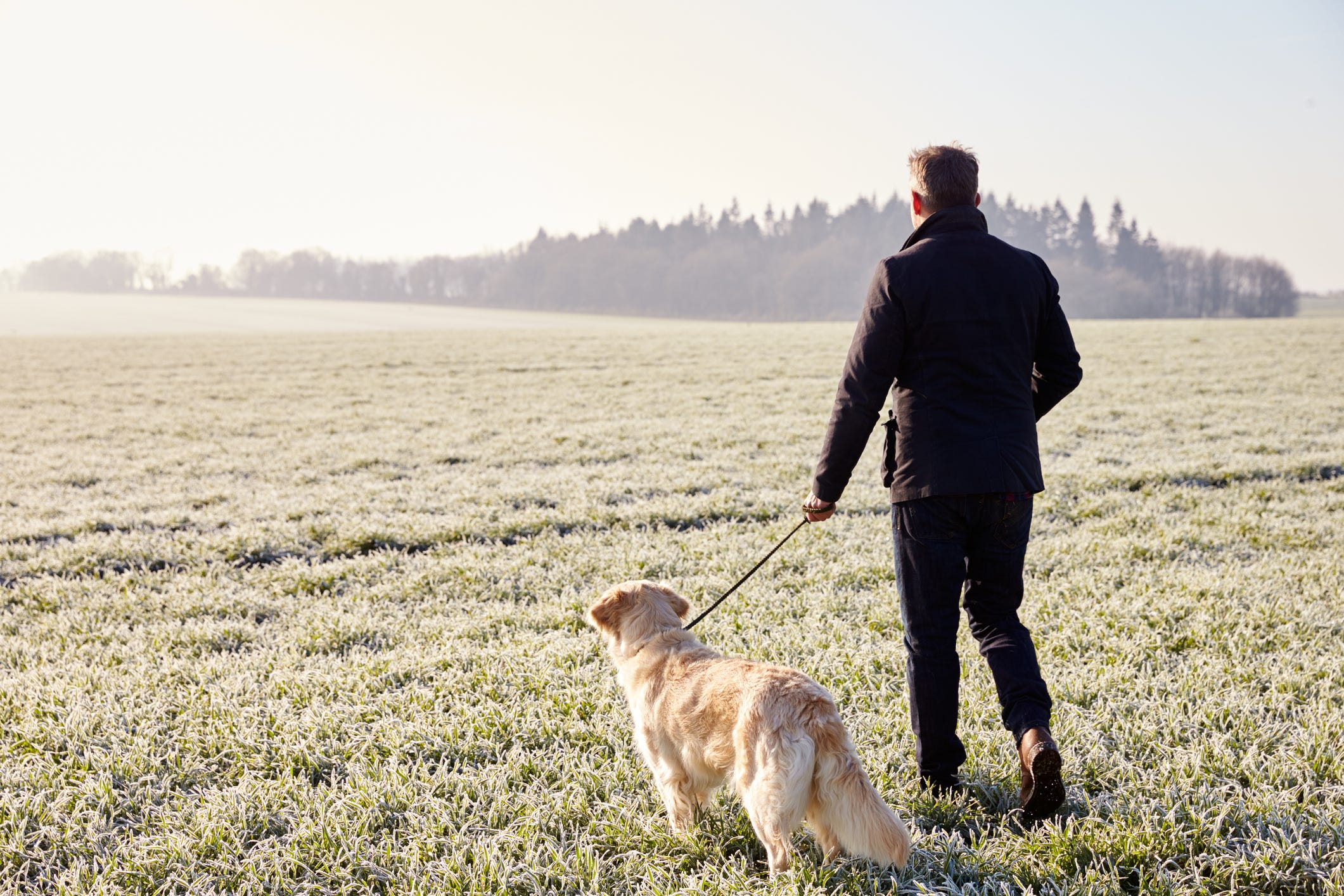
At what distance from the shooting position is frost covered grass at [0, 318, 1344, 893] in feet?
10.4

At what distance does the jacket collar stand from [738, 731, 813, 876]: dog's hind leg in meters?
2.01

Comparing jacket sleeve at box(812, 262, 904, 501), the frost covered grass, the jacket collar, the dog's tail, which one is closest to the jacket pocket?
jacket sleeve at box(812, 262, 904, 501)

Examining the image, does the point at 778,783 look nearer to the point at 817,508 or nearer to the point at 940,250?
the point at 817,508

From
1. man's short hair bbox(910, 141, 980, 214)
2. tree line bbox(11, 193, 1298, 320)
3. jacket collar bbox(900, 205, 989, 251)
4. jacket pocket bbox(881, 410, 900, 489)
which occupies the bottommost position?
jacket pocket bbox(881, 410, 900, 489)

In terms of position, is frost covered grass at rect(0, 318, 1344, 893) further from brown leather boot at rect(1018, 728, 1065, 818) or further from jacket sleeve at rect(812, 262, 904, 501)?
jacket sleeve at rect(812, 262, 904, 501)

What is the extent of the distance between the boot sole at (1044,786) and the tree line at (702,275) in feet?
337

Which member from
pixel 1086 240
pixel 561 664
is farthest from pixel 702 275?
pixel 561 664

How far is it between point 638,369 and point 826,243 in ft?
334

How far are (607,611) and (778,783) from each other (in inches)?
49.2

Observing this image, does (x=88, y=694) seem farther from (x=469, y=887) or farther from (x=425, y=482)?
(x=425, y=482)

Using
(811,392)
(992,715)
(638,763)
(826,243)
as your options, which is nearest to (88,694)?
(638,763)

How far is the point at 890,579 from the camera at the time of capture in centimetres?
643

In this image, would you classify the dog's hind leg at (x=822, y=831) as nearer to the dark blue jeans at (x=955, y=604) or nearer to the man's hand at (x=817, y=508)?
the dark blue jeans at (x=955, y=604)

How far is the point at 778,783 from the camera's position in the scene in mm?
2674
